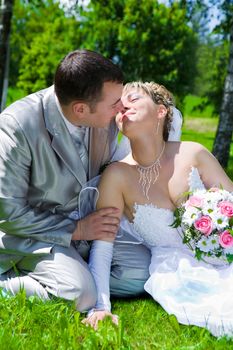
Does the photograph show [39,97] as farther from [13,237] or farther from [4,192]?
[13,237]

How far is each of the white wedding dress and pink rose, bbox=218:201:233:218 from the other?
17.5 inches

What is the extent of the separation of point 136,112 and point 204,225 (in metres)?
1.05

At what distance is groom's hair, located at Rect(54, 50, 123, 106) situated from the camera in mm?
4090

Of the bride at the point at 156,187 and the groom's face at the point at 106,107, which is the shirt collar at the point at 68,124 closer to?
the groom's face at the point at 106,107

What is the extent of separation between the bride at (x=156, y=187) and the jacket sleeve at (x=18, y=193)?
464 mm

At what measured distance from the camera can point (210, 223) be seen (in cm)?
410

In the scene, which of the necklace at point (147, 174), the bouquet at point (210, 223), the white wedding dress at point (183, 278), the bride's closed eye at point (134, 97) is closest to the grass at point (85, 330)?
the white wedding dress at point (183, 278)

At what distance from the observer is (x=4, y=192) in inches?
165

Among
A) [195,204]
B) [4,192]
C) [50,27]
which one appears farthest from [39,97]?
[50,27]

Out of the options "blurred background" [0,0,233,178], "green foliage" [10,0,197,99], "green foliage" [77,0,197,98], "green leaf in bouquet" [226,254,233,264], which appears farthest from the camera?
"green foliage" [10,0,197,99]

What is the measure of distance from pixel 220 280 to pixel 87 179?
4.63 feet

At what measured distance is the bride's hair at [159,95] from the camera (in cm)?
465

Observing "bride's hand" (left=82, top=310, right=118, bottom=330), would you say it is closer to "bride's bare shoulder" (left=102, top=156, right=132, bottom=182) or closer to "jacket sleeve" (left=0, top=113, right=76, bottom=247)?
"jacket sleeve" (left=0, top=113, right=76, bottom=247)

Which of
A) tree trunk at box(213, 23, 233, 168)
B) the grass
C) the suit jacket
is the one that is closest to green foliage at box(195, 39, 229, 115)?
tree trunk at box(213, 23, 233, 168)
